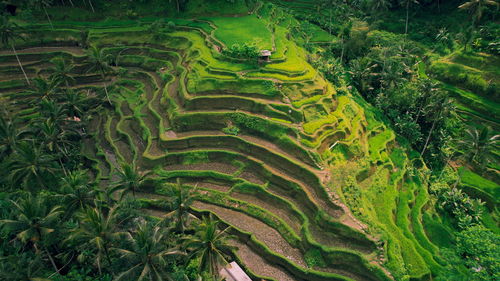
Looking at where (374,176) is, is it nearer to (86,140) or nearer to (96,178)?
(96,178)

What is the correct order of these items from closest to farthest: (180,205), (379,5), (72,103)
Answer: (180,205) → (72,103) → (379,5)

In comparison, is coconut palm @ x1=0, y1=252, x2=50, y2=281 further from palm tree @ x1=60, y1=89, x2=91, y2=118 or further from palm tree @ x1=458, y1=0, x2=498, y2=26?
palm tree @ x1=458, y1=0, x2=498, y2=26


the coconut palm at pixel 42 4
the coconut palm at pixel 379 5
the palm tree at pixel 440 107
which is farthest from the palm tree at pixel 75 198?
the coconut palm at pixel 379 5

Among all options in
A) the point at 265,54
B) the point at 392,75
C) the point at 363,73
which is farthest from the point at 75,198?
the point at 363,73

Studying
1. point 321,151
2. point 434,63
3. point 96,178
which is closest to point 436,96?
point 434,63

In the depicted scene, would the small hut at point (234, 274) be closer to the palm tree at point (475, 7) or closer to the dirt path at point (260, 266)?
the dirt path at point (260, 266)

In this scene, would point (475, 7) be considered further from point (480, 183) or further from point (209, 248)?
point (209, 248)

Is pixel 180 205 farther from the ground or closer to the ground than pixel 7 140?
closer to the ground
